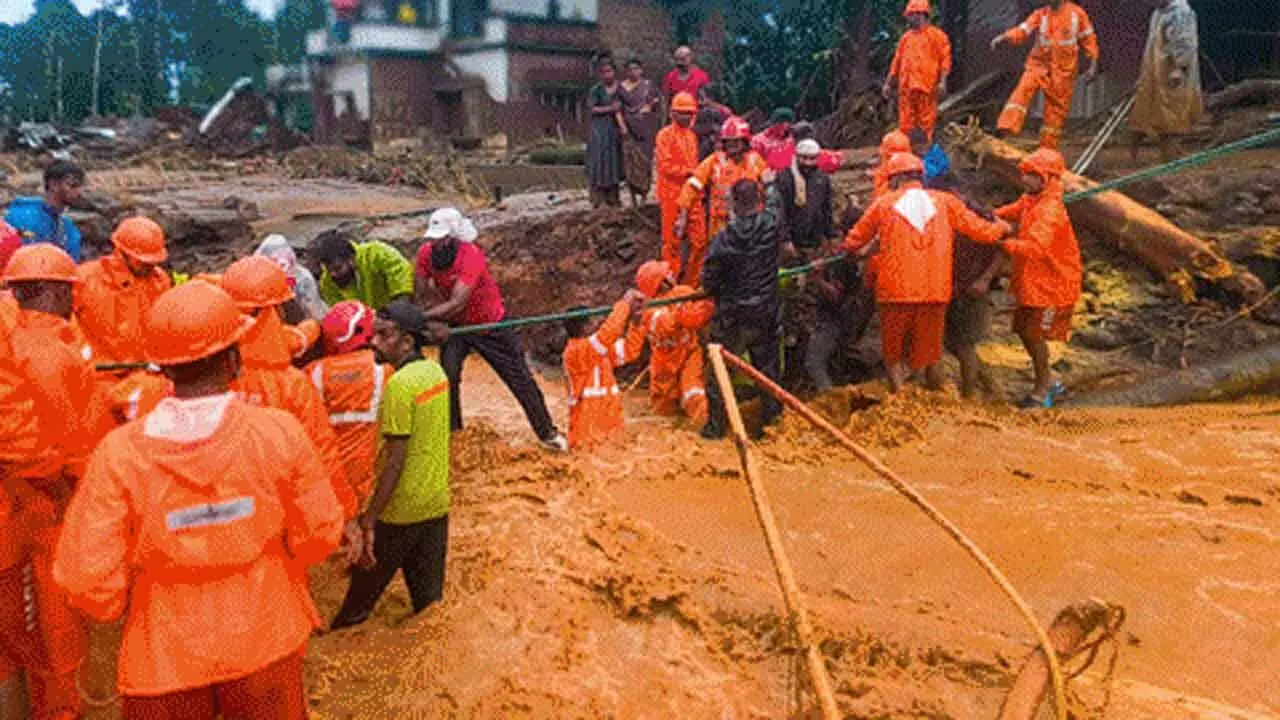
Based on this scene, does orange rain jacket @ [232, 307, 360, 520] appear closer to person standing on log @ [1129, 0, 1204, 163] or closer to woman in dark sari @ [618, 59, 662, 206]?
woman in dark sari @ [618, 59, 662, 206]

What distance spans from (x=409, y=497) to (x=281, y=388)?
63 centimetres

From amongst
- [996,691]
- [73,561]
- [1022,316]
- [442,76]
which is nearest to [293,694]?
[73,561]

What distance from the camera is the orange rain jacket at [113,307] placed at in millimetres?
4621

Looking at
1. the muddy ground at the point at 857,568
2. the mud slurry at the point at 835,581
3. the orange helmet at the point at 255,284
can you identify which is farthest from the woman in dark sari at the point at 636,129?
the orange helmet at the point at 255,284

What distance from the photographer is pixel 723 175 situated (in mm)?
7363

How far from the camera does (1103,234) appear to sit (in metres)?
8.24

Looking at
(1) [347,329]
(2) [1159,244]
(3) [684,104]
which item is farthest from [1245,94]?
(1) [347,329]

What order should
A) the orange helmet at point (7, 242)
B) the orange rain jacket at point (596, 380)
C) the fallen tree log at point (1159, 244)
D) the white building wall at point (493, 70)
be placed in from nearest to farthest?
1. the orange helmet at point (7, 242)
2. the orange rain jacket at point (596, 380)
3. the fallen tree log at point (1159, 244)
4. the white building wall at point (493, 70)

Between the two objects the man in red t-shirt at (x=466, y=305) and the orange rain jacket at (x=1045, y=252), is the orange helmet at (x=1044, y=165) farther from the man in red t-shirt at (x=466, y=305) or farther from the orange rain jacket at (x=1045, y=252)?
the man in red t-shirt at (x=466, y=305)

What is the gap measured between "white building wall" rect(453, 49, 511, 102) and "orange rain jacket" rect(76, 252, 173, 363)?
1836cm

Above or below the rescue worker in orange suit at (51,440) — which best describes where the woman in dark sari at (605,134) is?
above

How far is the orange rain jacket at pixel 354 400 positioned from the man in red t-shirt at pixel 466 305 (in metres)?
1.64

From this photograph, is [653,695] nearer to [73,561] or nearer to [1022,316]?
[73,561]

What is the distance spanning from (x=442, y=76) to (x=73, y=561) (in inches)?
894
